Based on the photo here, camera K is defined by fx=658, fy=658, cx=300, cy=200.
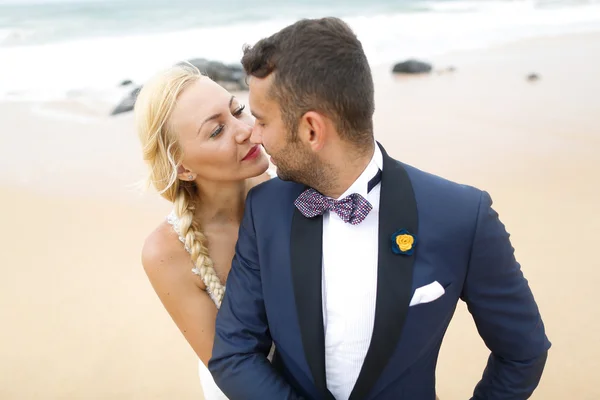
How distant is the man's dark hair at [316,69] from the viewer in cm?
216

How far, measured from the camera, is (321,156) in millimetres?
2273

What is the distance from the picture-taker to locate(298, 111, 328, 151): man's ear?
2.20m

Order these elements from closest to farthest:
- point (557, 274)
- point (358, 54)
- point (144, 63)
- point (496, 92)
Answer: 1. point (358, 54)
2. point (557, 274)
3. point (496, 92)
4. point (144, 63)

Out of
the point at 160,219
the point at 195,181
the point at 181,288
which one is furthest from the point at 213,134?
the point at 160,219

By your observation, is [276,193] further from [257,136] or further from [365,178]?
[365,178]

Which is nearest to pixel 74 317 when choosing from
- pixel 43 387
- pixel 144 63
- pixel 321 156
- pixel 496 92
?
pixel 43 387

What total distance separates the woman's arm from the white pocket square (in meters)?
1.10

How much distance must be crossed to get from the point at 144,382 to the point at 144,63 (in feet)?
36.6

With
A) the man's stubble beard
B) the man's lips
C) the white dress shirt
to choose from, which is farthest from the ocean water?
the white dress shirt

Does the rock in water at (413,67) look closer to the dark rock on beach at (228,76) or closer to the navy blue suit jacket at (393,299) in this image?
the dark rock on beach at (228,76)

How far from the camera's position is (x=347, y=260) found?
229cm

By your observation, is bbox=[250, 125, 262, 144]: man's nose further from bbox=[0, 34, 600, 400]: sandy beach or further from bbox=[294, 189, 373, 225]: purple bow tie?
bbox=[0, 34, 600, 400]: sandy beach

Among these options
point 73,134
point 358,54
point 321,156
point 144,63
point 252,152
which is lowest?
point 144,63

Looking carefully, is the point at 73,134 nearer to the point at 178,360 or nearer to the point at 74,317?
the point at 74,317
